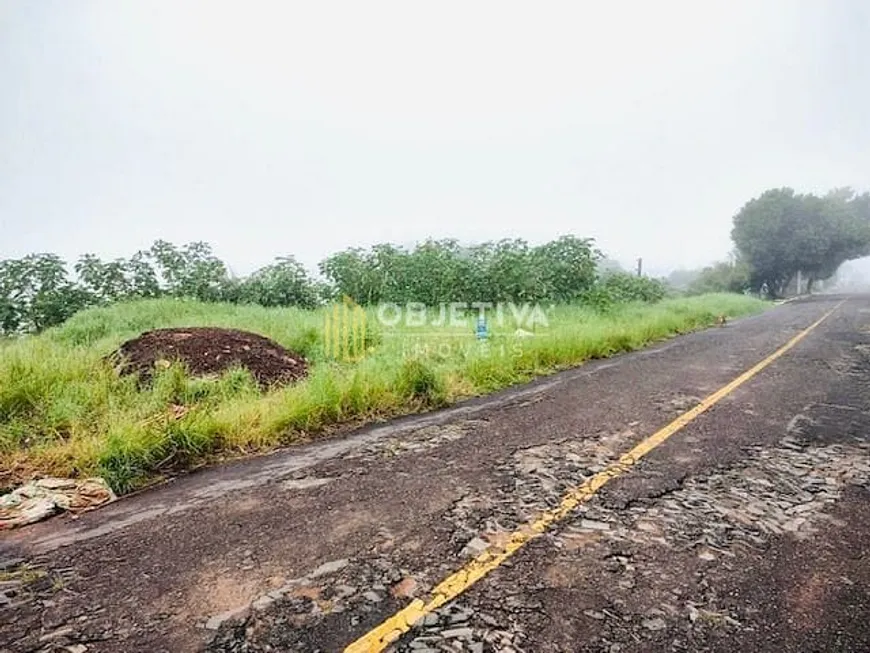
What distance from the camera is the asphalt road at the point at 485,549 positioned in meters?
1.95

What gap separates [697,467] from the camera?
11.6 ft

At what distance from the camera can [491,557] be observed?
2420mm

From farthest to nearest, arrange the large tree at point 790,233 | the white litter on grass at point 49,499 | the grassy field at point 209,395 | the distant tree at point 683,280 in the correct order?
the distant tree at point 683,280 < the large tree at point 790,233 < the grassy field at point 209,395 < the white litter on grass at point 49,499

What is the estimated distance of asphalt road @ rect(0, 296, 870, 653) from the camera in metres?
1.95

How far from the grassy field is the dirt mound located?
31 centimetres

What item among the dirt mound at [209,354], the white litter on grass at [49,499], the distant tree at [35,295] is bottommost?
the white litter on grass at [49,499]

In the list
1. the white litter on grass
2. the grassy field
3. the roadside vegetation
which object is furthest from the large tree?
the white litter on grass

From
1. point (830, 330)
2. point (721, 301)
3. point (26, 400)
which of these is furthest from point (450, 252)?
point (721, 301)

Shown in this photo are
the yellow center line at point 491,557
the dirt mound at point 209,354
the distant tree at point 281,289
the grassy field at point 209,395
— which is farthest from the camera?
the distant tree at point 281,289

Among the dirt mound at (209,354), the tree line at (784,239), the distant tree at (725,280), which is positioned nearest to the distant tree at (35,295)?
A: the dirt mound at (209,354)

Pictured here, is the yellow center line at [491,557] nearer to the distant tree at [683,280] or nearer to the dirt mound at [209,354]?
the dirt mound at [209,354]

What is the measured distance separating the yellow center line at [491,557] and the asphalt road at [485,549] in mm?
19

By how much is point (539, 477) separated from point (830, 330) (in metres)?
12.2

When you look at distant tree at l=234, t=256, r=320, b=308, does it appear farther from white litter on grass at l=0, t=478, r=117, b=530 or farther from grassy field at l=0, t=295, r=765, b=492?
white litter on grass at l=0, t=478, r=117, b=530
